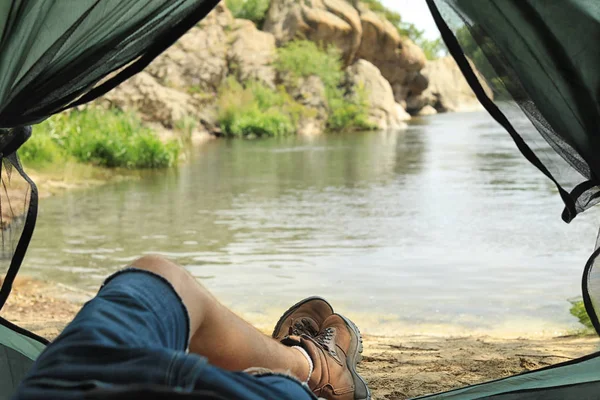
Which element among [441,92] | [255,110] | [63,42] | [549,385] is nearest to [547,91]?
[549,385]

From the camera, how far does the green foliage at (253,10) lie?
19.2 meters

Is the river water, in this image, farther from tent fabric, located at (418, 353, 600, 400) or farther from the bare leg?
the bare leg

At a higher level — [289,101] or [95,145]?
[95,145]

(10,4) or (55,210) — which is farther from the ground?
(10,4)

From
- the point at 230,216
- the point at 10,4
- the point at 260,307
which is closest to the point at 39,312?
the point at 260,307

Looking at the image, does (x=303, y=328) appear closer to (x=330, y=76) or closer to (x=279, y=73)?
(x=279, y=73)

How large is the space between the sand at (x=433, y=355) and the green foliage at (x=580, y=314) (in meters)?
0.58

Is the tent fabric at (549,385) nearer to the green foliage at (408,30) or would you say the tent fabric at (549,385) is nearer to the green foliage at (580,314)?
the green foliage at (580,314)

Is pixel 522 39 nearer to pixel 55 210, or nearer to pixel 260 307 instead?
pixel 260 307

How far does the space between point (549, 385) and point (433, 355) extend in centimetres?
114

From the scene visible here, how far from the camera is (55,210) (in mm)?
6367

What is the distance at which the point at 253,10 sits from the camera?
19.2m

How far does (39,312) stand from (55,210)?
313 centimetres

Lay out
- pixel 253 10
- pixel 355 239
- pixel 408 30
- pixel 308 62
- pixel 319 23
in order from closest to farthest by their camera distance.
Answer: pixel 355 239
pixel 308 62
pixel 319 23
pixel 253 10
pixel 408 30
